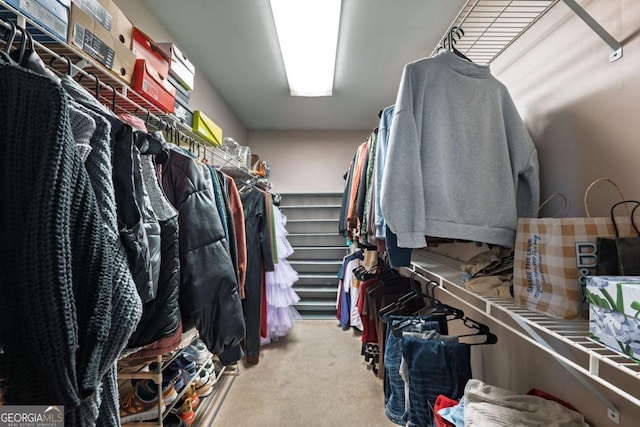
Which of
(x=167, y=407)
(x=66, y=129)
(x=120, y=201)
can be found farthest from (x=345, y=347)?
(x=66, y=129)

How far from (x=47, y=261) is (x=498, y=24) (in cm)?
147

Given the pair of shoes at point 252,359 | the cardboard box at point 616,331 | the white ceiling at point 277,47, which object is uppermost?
the white ceiling at point 277,47

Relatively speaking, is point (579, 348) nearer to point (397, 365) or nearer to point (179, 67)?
point (397, 365)

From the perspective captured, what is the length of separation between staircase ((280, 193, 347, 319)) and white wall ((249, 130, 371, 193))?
204 millimetres

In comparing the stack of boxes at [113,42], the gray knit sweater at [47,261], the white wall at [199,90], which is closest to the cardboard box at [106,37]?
the stack of boxes at [113,42]

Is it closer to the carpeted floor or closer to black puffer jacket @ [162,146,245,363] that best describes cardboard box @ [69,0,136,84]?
black puffer jacket @ [162,146,245,363]

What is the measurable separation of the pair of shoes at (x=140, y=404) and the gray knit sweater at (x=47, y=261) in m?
0.81

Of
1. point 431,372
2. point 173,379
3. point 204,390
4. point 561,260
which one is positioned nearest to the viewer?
point 561,260

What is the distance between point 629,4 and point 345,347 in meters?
2.59

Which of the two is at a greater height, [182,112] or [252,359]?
[182,112]

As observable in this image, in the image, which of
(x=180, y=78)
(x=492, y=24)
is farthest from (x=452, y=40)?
(x=180, y=78)

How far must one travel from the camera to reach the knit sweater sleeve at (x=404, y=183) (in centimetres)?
86

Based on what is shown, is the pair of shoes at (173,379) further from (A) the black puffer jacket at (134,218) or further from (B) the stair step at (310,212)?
(B) the stair step at (310,212)

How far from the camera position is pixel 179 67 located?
1.37m
